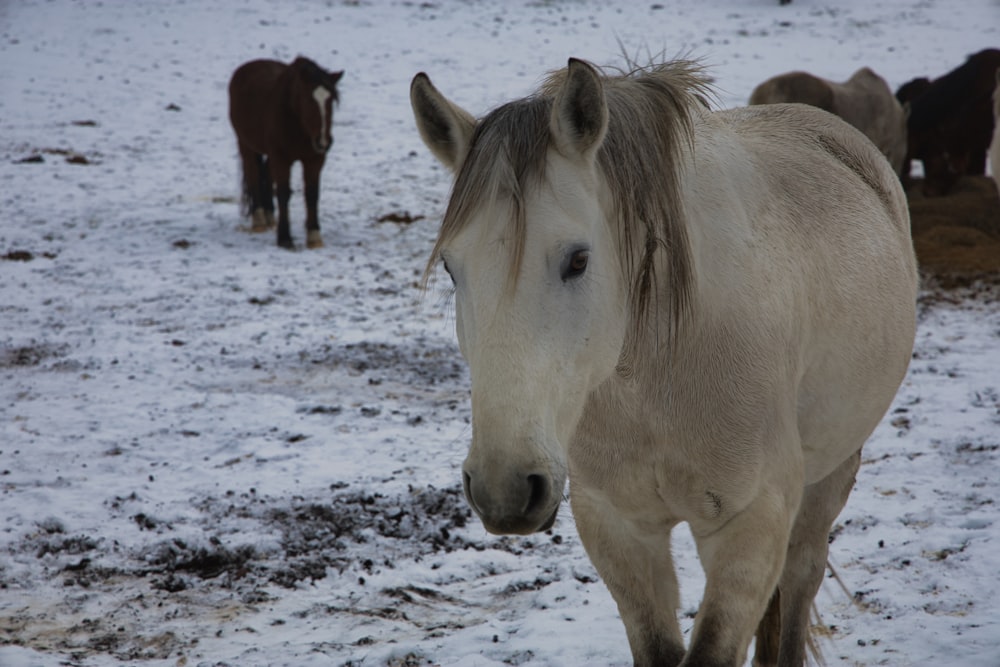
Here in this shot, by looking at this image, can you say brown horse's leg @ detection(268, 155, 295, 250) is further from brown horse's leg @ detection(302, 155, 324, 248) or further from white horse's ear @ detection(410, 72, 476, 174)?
white horse's ear @ detection(410, 72, 476, 174)

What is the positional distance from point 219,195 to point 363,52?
871cm

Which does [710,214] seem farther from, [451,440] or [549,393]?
[451,440]

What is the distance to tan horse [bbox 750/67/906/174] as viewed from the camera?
10.4 m

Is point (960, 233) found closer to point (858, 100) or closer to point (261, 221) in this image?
point (858, 100)

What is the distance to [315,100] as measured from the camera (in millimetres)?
9016

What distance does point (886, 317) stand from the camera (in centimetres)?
284

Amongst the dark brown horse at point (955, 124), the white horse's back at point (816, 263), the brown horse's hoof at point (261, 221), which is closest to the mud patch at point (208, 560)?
the white horse's back at point (816, 263)

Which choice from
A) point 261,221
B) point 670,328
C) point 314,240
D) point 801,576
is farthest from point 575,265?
point 261,221

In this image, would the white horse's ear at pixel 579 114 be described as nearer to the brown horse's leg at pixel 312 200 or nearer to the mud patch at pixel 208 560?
the mud patch at pixel 208 560

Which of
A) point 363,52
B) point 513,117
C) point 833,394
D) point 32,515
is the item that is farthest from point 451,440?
point 363,52

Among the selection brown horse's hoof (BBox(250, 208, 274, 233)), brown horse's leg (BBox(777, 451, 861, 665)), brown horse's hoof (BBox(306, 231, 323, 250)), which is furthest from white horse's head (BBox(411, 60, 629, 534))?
brown horse's hoof (BBox(250, 208, 274, 233))

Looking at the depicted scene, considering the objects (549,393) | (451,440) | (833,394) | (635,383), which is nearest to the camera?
(549,393)

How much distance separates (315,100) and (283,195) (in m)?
1.11

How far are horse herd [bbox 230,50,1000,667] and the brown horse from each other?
6750 millimetres
